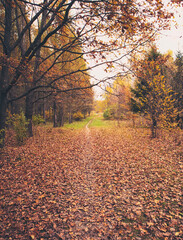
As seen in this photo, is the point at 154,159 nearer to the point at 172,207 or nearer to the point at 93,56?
the point at 172,207

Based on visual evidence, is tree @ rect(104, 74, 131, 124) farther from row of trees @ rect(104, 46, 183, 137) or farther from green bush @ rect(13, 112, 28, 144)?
green bush @ rect(13, 112, 28, 144)

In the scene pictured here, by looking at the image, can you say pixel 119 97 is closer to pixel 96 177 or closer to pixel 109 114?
pixel 96 177

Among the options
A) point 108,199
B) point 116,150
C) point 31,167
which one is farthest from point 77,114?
point 108,199

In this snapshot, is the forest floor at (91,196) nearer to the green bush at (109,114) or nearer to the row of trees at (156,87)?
the row of trees at (156,87)

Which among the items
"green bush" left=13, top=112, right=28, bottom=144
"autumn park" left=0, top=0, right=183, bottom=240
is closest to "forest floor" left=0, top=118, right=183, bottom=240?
"autumn park" left=0, top=0, right=183, bottom=240

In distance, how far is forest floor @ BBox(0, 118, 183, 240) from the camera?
3.19 m

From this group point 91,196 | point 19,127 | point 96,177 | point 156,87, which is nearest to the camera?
point 91,196

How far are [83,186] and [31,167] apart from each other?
9.21ft

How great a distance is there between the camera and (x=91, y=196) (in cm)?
451

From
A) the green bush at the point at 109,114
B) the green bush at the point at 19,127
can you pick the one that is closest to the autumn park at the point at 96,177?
the green bush at the point at 19,127

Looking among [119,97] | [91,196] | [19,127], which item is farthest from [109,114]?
[91,196]

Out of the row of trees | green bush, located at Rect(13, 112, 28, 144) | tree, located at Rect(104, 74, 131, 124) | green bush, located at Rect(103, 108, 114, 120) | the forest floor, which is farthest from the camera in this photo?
green bush, located at Rect(103, 108, 114, 120)

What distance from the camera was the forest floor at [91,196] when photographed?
3193 mm

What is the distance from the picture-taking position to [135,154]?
8.05m
